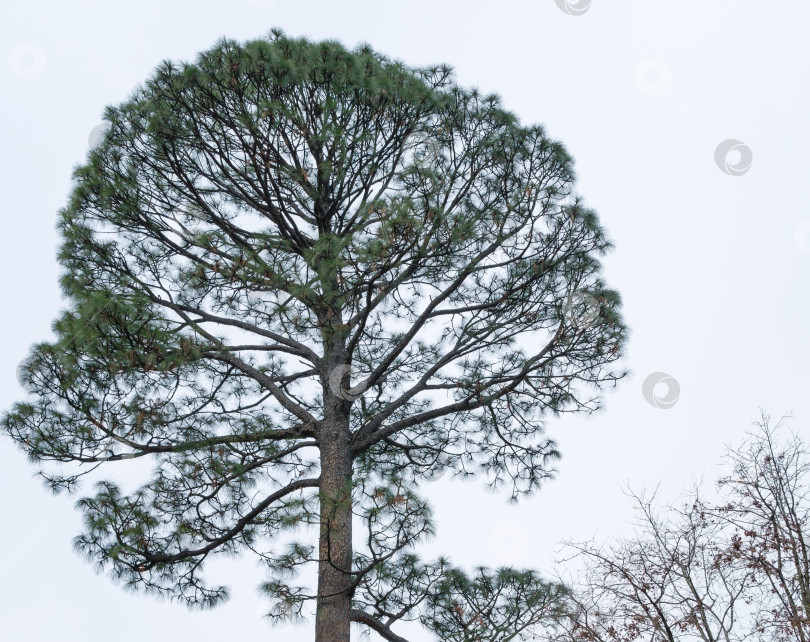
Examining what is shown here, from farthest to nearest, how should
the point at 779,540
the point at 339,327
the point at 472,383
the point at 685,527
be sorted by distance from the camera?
1. the point at 685,527
2. the point at 779,540
3. the point at 472,383
4. the point at 339,327

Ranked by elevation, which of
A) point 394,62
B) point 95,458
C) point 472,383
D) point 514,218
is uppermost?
point 394,62

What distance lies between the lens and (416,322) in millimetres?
6680

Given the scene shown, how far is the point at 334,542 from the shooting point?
215 inches

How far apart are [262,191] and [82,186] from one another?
147 cm

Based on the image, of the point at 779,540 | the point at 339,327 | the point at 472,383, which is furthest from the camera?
the point at 779,540

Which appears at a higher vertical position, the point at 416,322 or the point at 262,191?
the point at 262,191

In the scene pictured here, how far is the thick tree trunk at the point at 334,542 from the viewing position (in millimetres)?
4996

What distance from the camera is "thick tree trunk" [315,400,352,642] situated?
500 centimetres

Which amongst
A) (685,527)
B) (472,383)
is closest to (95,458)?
(472,383)

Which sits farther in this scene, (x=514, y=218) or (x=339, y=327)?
(x=514, y=218)

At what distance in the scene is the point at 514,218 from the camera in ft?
22.3

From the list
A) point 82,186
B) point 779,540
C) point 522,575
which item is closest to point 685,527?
point 779,540

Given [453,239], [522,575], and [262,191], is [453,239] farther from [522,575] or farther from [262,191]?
[522,575]

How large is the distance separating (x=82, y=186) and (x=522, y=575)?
474 cm
